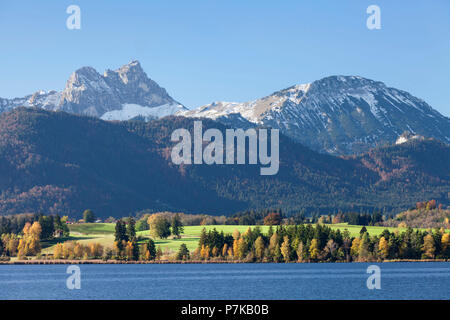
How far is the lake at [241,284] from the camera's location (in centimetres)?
13325

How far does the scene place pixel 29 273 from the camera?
197 metres

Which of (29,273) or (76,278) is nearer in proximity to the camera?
(76,278)

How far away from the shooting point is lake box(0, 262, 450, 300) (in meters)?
133

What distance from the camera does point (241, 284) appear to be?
151750 millimetres

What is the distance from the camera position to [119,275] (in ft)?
604
